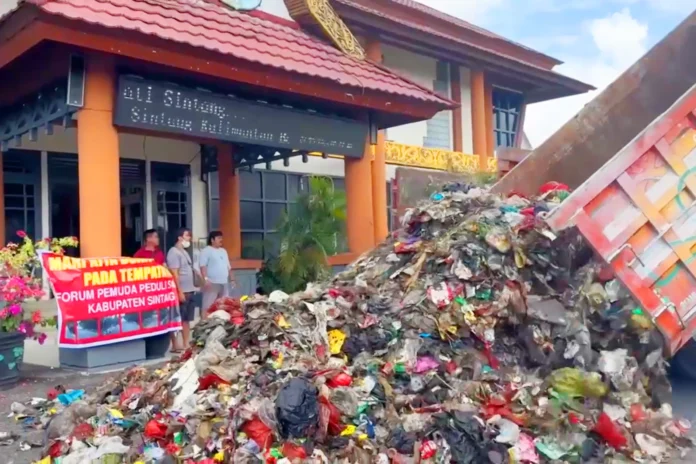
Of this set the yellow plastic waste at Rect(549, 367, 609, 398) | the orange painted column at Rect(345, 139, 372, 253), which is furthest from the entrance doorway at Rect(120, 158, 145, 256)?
the yellow plastic waste at Rect(549, 367, 609, 398)

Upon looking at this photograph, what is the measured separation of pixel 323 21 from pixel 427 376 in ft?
23.4

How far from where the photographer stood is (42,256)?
6102mm

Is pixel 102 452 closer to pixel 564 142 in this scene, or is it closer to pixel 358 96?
pixel 564 142

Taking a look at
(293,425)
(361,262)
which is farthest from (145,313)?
(293,425)

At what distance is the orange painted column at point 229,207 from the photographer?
1098cm

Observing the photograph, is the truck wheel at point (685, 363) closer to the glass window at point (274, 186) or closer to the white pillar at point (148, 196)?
the white pillar at point (148, 196)

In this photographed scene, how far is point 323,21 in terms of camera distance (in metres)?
10.2

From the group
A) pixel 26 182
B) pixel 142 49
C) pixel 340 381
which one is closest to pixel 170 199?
pixel 26 182

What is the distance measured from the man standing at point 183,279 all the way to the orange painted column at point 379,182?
4.10m

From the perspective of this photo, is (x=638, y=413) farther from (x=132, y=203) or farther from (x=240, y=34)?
(x=132, y=203)

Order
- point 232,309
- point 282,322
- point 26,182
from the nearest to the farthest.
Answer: point 282,322 < point 232,309 < point 26,182

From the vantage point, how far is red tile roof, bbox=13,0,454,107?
6590mm

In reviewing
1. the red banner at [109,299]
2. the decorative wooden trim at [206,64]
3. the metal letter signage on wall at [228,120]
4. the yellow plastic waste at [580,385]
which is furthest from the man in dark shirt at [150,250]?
the yellow plastic waste at [580,385]

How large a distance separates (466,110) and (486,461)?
524 inches
